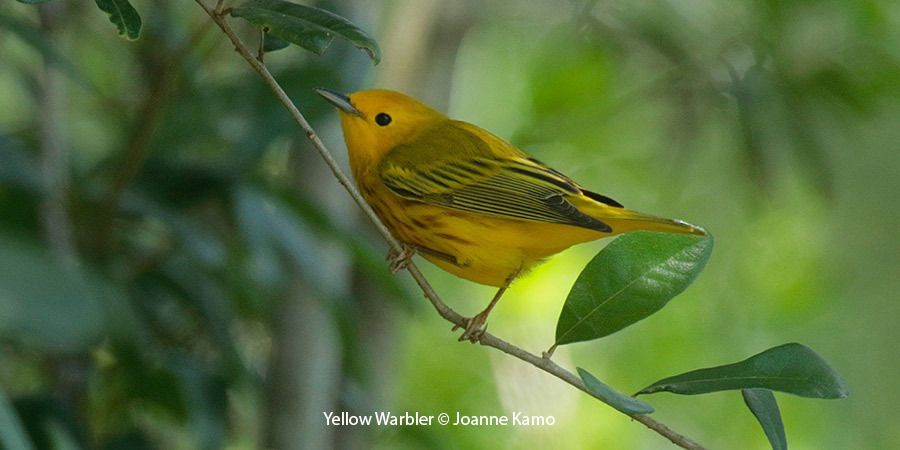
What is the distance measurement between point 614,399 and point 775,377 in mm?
278

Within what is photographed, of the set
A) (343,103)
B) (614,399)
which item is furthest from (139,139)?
(614,399)

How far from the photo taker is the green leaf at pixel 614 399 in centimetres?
142

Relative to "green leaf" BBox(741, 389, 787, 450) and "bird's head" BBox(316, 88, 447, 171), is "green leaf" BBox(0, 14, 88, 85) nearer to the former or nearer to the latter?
"bird's head" BBox(316, 88, 447, 171)

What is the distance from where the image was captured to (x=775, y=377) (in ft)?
5.14

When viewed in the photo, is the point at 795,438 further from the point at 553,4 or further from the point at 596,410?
the point at 553,4

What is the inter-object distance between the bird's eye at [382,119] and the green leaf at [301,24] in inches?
38.3

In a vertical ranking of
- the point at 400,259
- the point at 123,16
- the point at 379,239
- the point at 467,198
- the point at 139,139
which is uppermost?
the point at 123,16

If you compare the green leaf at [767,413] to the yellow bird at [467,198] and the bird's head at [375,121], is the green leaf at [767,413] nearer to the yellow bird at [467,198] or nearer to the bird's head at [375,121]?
the yellow bird at [467,198]

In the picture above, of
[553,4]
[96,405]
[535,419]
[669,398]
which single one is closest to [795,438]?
[669,398]

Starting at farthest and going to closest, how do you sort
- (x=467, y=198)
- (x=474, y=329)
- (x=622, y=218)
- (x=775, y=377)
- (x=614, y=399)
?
(x=467, y=198) < (x=622, y=218) < (x=474, y=329) < (x=775, y=377) < (x=614, y=399)

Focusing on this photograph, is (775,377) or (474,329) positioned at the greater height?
(775,377)

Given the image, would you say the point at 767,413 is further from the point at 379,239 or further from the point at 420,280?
the point at 379,239

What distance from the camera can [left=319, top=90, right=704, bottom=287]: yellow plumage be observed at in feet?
7.14

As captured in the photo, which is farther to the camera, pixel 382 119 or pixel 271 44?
pixel 382 119
